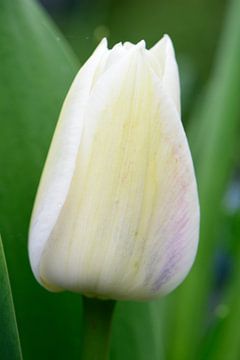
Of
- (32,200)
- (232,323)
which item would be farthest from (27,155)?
(232,323)

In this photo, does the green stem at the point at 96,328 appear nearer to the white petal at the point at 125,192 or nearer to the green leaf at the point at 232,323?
the white petal at the point at 125,192

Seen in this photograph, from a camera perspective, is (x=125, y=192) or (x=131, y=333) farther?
(x=131, y=333)

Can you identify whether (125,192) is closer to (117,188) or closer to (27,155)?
(117,188)

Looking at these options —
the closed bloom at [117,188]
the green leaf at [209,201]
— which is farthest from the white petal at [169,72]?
the green leaf at [209,201]

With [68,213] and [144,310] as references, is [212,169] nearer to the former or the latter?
A: [144,310]

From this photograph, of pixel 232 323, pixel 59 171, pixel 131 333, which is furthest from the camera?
pixel 232 323

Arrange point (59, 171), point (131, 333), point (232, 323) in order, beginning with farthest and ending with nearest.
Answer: point (232, 323), point (131, 333), point (59, 171)

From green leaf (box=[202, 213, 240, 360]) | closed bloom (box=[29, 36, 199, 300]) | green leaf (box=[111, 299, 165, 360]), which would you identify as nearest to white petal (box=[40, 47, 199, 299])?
closed bloom (box=[29, 36, 199, 300])
